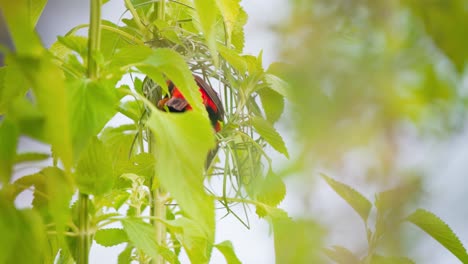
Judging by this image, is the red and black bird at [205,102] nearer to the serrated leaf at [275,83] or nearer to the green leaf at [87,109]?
the serrated leaf at [275,83]

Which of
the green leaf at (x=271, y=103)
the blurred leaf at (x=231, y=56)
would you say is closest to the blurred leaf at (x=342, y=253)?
the blurred leaf at (x=231, y=56)

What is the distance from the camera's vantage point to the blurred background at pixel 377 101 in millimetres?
120

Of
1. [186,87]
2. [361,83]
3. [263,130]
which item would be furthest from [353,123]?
[263,130]

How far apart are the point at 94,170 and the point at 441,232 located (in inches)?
11.1

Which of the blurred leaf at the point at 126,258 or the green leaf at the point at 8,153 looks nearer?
the green leaf at the point at 8,153

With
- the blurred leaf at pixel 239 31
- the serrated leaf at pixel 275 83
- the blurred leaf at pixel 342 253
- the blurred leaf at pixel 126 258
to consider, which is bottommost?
the blurred leaf at pixel 342 253

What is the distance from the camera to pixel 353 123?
123 mm

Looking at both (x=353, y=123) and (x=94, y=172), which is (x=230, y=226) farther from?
Answer: (x=353, y=123)

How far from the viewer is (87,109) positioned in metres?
0.35

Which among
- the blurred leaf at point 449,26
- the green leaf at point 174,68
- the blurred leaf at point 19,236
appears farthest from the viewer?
the green leaf at point 174,68

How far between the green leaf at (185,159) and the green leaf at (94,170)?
0.10m

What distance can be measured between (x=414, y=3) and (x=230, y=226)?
1.09 meters

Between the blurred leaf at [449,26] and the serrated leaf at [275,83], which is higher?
the serrated leaf at [275,83]

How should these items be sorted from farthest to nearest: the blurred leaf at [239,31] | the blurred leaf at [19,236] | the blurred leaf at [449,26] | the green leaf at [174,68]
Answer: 1. the blurred leaf at [239,31]
2. the green leaf at [174,68]
3. the blurred leaf at [19,236]
4. the blurred leaf at [449,26]
